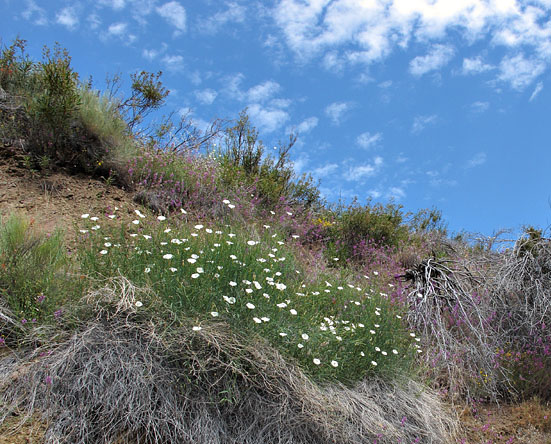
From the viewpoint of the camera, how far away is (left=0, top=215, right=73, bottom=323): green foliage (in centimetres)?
387

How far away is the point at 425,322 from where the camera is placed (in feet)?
17.8

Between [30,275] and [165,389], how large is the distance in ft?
5.67

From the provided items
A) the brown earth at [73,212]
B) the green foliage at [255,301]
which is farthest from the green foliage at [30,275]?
the brown earth at [73,212]

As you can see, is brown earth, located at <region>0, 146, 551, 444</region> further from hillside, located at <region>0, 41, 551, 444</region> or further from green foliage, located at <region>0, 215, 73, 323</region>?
green foliage, located at <region>0, 215, 73, 323</region>

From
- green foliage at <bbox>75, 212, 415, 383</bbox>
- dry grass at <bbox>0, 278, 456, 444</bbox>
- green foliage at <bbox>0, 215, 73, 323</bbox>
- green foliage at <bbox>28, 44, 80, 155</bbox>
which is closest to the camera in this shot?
dry grass at <bbox>0, 278, 456, 444</bbox>

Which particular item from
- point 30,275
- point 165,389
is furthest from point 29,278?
point 165,389

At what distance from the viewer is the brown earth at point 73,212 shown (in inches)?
174

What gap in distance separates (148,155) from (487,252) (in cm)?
606

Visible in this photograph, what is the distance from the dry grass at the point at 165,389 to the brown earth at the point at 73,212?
297 millimetres

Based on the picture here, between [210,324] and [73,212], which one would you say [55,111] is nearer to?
[73,212]

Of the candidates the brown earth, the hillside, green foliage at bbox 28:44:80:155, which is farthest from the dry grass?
green foliage at bbox 28:44:80:155

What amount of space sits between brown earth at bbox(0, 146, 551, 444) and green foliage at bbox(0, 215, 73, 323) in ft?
3.18

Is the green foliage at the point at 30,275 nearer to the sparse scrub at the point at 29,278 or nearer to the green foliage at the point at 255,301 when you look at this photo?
the sparse scrub at the point at 29,278

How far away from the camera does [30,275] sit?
4.03m
